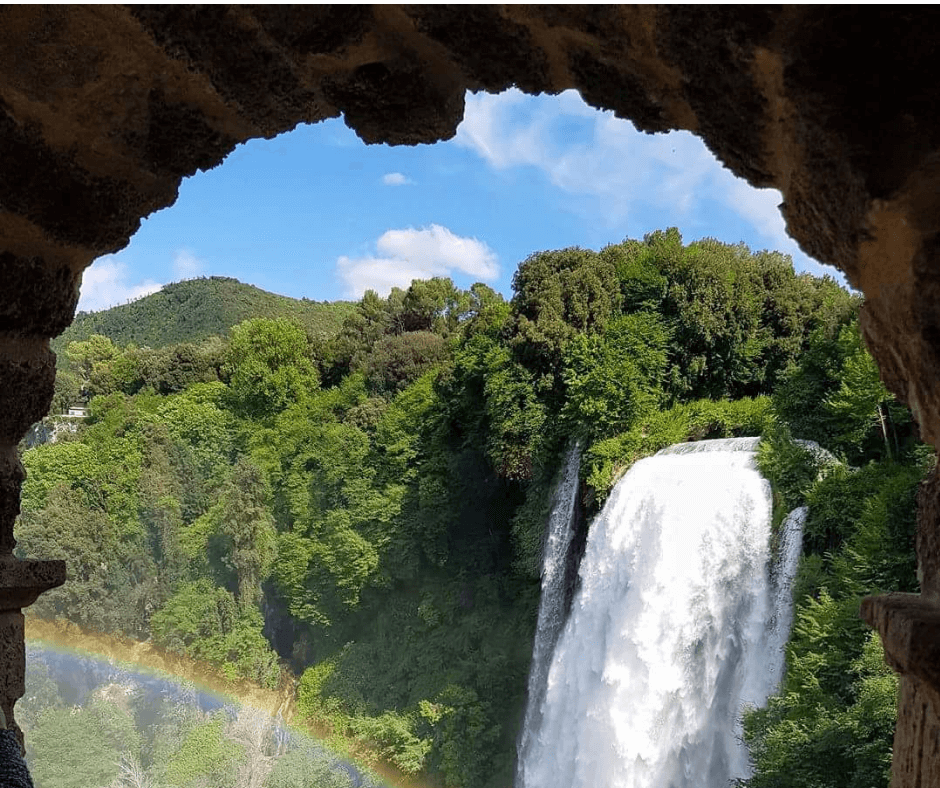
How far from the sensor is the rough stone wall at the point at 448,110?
1037 mm

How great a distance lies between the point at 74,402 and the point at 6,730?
33213mm

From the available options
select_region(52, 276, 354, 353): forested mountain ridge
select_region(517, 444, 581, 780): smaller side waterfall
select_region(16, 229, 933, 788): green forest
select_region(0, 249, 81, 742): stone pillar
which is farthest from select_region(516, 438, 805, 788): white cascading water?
select_region(52, 276, 354, 353): forested mountain ridge

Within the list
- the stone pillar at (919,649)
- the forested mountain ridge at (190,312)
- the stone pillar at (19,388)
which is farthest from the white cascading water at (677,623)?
the forested mountain ridge at (190,312)

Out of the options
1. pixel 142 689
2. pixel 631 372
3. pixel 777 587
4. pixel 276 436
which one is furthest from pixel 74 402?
pixel 777 587

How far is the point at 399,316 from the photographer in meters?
24.9

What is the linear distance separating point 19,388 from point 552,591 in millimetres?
12827

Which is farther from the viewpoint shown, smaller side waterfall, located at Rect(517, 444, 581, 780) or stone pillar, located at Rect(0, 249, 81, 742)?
smaller side waterfall, located at Rect(517, 444, 581, 780)

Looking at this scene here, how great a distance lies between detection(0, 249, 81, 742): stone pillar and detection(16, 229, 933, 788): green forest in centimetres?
713

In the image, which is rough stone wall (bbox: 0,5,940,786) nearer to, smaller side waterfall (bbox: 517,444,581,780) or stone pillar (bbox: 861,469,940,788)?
stone pillar (bbox: 861,469,940,788)

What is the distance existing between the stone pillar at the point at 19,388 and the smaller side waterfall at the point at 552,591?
40.2ft

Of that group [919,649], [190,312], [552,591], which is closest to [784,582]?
[552,591]

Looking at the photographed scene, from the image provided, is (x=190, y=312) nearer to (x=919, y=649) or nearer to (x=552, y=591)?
(x=552, y=591)

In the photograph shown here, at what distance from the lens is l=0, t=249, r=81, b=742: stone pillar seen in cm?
180

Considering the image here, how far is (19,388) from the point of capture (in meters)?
1.87
